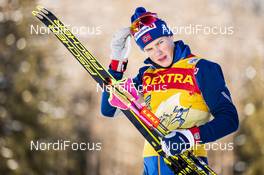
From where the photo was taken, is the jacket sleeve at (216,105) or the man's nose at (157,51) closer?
the jacket sleeve at (216,105)

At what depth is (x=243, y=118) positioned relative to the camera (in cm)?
525

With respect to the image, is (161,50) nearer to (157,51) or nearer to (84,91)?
(157,51)

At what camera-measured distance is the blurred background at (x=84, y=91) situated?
4668 mm

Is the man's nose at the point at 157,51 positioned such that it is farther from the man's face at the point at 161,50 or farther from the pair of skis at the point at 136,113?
the pair of skis at the point at 136,113

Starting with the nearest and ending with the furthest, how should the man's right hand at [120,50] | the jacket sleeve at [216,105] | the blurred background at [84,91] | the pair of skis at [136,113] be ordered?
the jacket sleeve at [216,105]
the pair of skis at [136,113]
the man's right hand at [120,50]
the blurred background at [84,91]

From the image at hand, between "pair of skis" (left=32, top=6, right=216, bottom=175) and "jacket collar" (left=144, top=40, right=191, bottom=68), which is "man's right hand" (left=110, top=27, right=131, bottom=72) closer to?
"pair of skis" (left=32, top=6, right=216, bottom=175)

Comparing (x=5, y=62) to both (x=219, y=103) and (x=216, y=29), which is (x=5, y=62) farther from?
(x=219, y=103)

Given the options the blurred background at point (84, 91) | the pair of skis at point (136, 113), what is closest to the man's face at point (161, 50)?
the pair of skis at point (136, 113)

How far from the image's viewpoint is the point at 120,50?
2.69 m

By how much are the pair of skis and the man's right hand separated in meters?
0.06

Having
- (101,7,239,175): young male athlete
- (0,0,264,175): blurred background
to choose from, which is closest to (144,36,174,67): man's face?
(101,7,239,175): young male athlete

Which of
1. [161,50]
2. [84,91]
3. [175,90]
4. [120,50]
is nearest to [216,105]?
[175,90]

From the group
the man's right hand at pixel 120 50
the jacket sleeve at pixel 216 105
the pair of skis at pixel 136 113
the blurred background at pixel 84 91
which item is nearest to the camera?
the jacket sleeve at pixel 216 105

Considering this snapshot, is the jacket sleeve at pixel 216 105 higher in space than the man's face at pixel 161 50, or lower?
lower
